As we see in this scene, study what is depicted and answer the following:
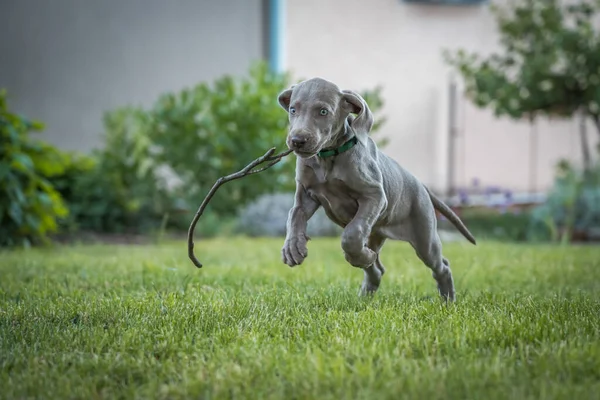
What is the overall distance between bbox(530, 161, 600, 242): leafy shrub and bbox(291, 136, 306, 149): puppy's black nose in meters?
6.58

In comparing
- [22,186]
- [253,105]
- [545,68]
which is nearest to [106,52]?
[253,105]

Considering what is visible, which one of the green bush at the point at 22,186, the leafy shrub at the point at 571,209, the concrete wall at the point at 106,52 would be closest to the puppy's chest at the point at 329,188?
the green bush at the point at 22,186

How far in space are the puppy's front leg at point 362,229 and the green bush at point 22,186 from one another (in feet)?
12.5

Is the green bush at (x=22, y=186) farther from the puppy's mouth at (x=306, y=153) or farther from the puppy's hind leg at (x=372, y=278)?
the puppy's mouth at (x=306, y=153)

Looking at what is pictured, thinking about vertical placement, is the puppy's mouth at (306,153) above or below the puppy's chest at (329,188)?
above

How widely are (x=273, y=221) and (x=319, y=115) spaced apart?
18.2ft

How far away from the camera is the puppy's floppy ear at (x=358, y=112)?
276cm

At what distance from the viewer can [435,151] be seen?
12.1 m

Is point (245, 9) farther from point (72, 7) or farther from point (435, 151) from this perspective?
point (435, 151)

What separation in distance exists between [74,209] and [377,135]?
5.31m

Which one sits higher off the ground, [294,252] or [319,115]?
[319,115]

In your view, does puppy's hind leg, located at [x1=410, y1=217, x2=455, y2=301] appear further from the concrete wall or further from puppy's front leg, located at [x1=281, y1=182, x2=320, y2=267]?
the concrete wall

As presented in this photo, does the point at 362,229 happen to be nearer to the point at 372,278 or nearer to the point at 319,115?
the point at 319,115

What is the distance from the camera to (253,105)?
820 centimetres
